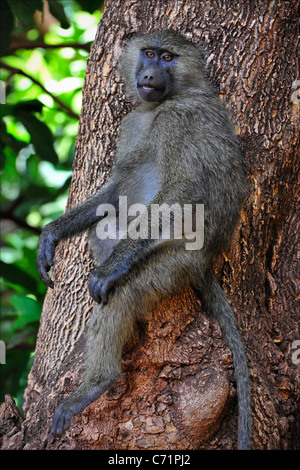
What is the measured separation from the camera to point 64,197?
18.3 ft

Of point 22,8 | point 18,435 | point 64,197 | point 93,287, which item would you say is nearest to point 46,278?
point 93,287

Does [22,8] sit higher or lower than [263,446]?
higher

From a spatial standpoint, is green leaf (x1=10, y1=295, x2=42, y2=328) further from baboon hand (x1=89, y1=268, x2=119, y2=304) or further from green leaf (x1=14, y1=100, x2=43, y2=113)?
baboon hand (x1=89, y1=268, x2=119, y2=304)

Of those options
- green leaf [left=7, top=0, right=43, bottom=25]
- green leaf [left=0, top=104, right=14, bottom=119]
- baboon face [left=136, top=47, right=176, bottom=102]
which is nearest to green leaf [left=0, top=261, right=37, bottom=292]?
green leaf [left=0, top=104, right=14, bottom=119]

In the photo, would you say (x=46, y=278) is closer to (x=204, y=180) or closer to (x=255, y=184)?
(x=204, y=180)

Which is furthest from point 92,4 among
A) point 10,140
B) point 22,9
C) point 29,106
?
point 10,140

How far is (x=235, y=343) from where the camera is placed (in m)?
2.65

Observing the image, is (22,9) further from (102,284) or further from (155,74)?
(102,284)

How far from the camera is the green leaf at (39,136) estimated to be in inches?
165

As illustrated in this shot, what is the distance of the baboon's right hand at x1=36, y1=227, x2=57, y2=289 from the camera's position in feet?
9.52

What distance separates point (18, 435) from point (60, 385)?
28 cm

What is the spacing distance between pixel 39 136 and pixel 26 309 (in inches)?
47.8

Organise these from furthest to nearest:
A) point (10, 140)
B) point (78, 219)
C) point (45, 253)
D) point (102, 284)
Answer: point (10, 140)
point (78, 219)
point (45, 253)
point (102, 284)

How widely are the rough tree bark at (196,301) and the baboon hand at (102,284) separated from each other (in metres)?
0.25
